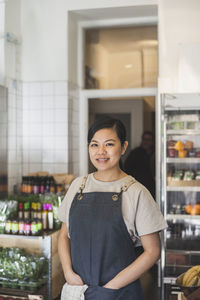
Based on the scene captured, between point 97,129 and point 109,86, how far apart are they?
321cm

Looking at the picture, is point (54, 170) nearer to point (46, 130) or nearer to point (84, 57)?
point (46, 130)

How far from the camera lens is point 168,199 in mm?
3512

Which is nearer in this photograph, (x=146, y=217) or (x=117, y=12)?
(x=146, y=217)

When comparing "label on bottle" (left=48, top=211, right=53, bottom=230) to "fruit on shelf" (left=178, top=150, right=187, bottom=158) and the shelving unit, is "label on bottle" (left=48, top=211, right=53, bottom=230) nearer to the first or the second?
the shelving unit

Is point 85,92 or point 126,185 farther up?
point 85,92

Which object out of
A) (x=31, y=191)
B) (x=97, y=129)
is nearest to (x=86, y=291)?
(x=97, y=129)

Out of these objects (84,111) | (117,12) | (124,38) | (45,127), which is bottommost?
(45,127)

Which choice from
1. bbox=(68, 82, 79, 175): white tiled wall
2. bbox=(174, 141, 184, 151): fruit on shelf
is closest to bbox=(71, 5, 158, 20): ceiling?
bbox=(68, 82, 79, 175): white tiled wall

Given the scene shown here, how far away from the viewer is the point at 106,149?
5.84ft

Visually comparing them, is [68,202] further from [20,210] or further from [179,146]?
[179,146]

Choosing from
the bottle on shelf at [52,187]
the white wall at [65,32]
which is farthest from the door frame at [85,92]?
the bottle on shelf at [52,187]

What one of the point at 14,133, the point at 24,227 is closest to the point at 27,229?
the point at 24,227

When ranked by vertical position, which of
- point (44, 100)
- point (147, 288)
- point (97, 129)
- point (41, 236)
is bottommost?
point (147, 288)

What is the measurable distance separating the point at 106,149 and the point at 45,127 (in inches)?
114
